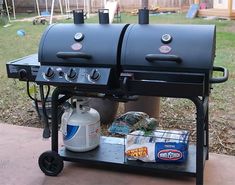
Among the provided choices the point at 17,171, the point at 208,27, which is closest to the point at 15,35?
the point at 17,171

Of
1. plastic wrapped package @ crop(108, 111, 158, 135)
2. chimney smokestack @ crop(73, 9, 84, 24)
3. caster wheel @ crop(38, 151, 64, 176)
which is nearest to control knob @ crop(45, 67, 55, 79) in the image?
chimney smokestack @ crop(73, 9, 84, 24)

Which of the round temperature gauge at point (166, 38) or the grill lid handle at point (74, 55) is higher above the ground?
the round temperature gauge at point (166, 38)

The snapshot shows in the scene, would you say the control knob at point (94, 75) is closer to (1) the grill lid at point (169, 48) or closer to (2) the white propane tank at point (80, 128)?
(1) the grill lid at point (169, 48)

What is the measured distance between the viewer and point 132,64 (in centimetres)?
195

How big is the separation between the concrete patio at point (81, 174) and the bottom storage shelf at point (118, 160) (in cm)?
8

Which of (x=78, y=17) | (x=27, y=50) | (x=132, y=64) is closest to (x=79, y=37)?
(x=78, y=17)

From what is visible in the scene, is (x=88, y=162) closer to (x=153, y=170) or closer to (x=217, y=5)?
(x=153, y=170)

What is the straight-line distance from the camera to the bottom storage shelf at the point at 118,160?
2.18 m

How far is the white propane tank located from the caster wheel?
0.41 feet

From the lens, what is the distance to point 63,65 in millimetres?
2088

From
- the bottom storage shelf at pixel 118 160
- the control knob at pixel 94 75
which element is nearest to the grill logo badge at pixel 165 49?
the control knob at pixel 94 75

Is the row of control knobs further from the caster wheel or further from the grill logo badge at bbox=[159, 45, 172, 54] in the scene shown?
the caster wheel

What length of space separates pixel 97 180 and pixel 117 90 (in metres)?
0.60

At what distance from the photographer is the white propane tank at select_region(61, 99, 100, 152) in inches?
90.4
